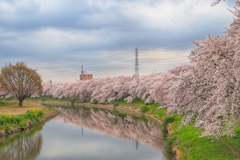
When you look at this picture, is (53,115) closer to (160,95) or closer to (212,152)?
(160,95)

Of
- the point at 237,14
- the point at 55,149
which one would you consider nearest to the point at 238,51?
the point at 237,14

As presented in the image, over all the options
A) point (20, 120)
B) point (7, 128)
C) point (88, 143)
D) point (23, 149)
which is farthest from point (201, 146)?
point (20, 120)

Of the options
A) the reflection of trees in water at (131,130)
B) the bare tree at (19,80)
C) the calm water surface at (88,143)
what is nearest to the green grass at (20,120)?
the calm water surface at (88,143)

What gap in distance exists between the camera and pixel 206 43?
631 inches

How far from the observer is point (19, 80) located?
70.2 m

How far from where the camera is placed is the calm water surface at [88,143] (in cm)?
2773

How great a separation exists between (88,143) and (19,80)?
41.9m

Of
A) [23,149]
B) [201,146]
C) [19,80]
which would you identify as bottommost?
[23,149]

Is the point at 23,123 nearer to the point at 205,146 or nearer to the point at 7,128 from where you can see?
the point at 7,128

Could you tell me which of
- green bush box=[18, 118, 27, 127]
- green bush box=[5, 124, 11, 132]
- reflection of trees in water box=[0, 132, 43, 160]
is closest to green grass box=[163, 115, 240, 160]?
reflection of trees in water box=[0, 132, 43, 160]

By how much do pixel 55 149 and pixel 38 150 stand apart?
174cm

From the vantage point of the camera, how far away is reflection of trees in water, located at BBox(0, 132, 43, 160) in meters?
27.6

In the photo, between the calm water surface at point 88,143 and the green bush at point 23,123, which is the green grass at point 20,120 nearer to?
the green bush at point 23,123

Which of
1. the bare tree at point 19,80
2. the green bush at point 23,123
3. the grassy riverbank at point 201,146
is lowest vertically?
the green bush at point 23,123
